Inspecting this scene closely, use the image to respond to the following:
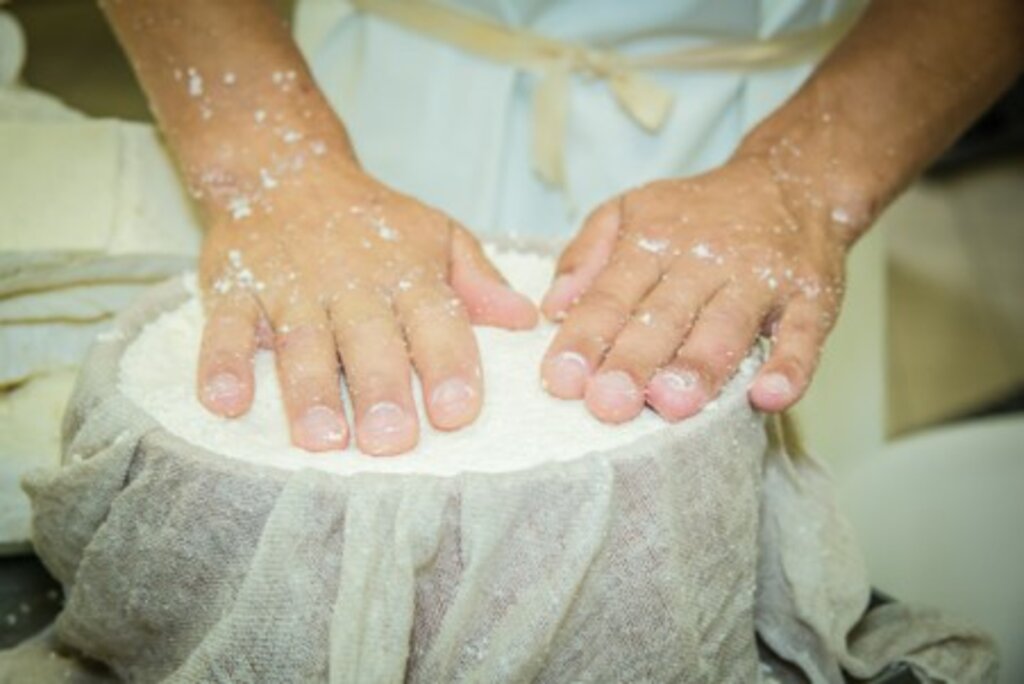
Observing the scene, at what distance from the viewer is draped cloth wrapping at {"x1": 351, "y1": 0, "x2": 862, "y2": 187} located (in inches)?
41.9

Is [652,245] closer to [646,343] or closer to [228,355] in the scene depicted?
[646,343]

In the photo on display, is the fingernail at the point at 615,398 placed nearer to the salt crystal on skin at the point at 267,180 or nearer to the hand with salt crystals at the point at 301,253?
the hand with salt crystals at the point at 301,253

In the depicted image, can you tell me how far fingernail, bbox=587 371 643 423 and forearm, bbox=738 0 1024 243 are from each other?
0.28 m

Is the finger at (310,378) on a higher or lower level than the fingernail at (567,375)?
lower

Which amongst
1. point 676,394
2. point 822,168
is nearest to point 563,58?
point 822,168

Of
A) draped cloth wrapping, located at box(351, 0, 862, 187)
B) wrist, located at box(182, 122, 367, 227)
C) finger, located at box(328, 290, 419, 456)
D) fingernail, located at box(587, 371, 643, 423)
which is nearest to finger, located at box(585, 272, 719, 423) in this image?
fingernail, located at box(587, 371, 643, 423)

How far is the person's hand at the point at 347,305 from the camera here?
0.66 m

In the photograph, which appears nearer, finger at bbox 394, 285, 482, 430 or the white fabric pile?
finger at bbox 394, 285, 482, 430

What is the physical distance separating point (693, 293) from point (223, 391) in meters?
0.31

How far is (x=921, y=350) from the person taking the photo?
9.27ft

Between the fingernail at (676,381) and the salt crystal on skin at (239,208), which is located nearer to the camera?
the fingernail at (676,381)

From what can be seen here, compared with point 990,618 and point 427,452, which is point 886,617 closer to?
point 427,452

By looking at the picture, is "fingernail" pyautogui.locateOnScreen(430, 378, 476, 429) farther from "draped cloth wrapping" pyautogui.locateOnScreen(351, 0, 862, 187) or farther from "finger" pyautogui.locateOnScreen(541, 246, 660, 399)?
"draped cloth wrapping" pyautogui.locateOnScreen(351, 0, 862, 187)

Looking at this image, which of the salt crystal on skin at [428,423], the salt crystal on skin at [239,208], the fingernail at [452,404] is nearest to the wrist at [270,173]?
the salt crystal on skin at [239,208]
